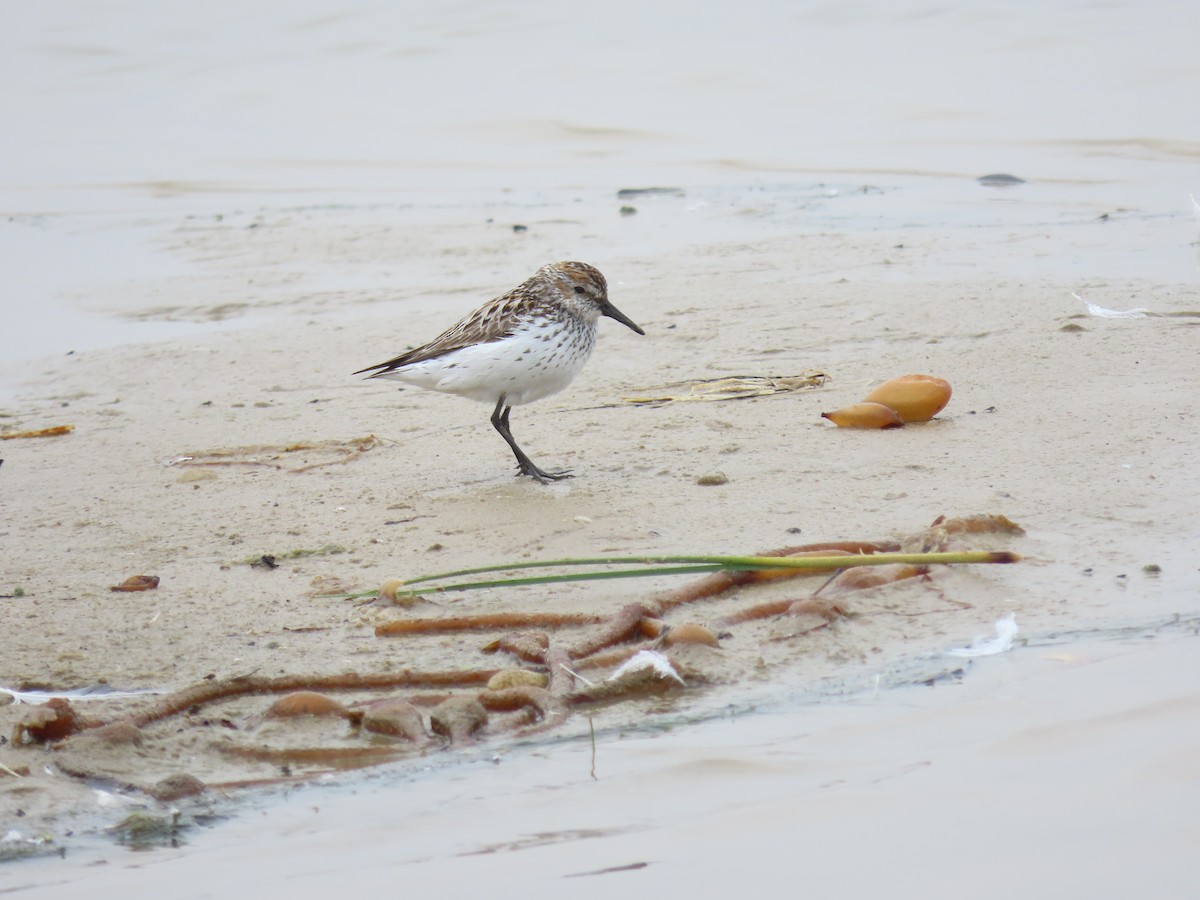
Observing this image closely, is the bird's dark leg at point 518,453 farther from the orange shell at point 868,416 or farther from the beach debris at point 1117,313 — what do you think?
the beach debris at point 1117,313

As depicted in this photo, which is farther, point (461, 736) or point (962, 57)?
point (962, 57)

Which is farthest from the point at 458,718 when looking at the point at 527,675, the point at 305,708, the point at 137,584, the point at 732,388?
the point at 732,388

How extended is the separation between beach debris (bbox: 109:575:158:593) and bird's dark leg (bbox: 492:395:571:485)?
1702 millimetres

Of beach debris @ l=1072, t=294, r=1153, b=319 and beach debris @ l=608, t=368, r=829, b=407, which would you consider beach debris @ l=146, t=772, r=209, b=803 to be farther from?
beach debris @ l=1072, t=294, r=1153, b=319

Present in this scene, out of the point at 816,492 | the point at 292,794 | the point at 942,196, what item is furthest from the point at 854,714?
the point at 942,196

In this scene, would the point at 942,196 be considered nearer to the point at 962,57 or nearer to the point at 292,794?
the point at 962,57

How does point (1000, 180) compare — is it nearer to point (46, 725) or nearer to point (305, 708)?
point (305, 708)

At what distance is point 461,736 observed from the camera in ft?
12.6

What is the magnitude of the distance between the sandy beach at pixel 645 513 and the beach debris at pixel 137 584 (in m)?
0.03

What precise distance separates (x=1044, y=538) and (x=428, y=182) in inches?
408

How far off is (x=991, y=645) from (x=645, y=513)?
1.74 meters

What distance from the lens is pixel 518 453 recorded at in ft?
21.0

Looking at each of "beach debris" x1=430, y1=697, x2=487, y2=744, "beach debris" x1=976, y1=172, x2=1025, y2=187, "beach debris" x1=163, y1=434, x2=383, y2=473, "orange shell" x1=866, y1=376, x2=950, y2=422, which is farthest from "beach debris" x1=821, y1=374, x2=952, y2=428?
"beach debris" x1=976, y1=172, x2=1025, y2=187

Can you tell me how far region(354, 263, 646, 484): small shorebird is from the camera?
6.52m
